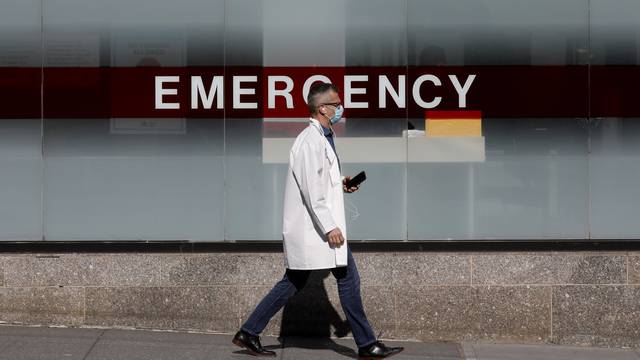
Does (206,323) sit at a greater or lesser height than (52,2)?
lesser

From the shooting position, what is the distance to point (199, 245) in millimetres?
10031

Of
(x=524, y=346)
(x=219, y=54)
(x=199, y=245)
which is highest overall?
(x=219, y=54)

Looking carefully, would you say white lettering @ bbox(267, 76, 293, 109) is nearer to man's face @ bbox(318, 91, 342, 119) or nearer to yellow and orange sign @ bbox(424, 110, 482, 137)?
yellow and orange sign @ bbox(424, 110, 482, 137)

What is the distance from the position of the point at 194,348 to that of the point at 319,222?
5.15ft

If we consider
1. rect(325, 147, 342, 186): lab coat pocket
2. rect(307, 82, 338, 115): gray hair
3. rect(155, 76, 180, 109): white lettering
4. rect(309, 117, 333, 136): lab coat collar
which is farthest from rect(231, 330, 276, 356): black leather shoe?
rect(155, 76, 180, 109): white lettering

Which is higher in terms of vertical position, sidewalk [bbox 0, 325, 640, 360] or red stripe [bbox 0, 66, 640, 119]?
red stripe [bbox 0, 66, 640, 119]

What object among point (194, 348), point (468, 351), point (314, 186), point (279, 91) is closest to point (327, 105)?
point (314, 186)

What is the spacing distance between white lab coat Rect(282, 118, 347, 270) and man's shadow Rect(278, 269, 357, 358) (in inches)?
51.4

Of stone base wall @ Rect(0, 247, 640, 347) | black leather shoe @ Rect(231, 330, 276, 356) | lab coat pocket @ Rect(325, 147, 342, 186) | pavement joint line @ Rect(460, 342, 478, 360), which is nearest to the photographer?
lab coat pocket @ Rect(325, 147, 342, 186)

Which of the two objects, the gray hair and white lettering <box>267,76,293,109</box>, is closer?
the gray hair

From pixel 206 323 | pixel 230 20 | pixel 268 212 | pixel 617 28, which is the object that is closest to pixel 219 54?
pixel 230 20

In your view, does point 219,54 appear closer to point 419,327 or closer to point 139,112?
point 139,112

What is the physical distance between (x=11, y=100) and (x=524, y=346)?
14.2 feet

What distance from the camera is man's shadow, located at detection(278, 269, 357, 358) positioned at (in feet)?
32.7
